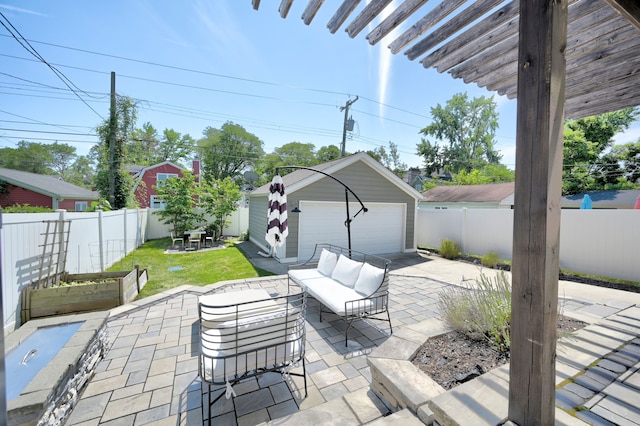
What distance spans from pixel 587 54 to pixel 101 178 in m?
16.4

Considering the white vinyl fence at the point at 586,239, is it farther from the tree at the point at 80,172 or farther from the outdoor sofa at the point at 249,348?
the tree at the point at 80,172

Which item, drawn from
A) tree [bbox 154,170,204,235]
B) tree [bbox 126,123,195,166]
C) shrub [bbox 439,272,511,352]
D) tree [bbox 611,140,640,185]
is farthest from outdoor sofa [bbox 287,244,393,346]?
tree [bbox 126,123,195,166]

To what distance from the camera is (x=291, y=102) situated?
19.2 meters

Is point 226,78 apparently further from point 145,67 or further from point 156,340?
point 156,340

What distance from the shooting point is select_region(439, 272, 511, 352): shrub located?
3006 mm

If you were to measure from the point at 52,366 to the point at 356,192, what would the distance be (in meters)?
8.58

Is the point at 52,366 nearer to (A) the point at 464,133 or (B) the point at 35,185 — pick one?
(B) the point at 35,185

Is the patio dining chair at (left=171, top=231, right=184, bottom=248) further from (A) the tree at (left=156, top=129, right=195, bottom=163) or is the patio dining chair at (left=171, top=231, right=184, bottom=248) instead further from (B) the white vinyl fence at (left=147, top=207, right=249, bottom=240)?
(A) the tree at (left=156, top=129, right=195, bottom=163)

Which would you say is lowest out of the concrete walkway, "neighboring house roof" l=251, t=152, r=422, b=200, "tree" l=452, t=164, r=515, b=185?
the concrete walkway

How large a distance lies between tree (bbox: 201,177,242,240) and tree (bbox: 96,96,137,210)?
3486 mm

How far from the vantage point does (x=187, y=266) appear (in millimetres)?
8445

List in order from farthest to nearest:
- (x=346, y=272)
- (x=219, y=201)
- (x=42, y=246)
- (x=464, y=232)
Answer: (x=219, y=201) → (x=464, y=232) → (x=346, y=272) → (x=42, y=246)

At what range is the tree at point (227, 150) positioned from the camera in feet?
105

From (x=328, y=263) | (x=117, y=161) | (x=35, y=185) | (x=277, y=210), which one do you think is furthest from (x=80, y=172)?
(x=328, y=263)
